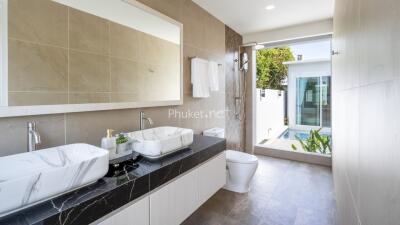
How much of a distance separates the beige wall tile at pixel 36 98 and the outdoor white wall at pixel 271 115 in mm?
4328

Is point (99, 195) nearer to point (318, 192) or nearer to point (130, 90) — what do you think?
point (130, 90)

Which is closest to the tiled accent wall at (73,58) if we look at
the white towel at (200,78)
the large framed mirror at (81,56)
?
the large framed mirror at (81,56)

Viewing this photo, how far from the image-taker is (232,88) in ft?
12.6

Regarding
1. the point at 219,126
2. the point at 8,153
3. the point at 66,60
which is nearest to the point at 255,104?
the point at 219,126

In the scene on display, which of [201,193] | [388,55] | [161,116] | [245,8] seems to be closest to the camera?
[388,55]

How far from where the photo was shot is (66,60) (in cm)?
146

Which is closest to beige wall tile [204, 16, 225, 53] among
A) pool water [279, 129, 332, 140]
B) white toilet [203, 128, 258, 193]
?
white toilet [203, 128, 258, 193]

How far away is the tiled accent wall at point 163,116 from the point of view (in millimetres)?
1294

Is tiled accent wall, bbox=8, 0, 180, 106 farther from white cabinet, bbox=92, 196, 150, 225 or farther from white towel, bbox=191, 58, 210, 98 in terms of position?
white cabinet, bbox=92, 196, 150, 225

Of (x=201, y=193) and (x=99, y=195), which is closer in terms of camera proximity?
(x=99, y=195)

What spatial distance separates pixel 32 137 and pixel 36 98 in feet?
0.82

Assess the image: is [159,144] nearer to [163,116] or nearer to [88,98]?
[88,98]

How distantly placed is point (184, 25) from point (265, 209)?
7.66 feet

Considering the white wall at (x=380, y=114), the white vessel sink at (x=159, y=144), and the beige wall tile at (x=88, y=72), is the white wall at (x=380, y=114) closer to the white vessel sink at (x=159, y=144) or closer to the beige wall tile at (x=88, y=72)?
the white vessel sink at (x=159, y=144)
